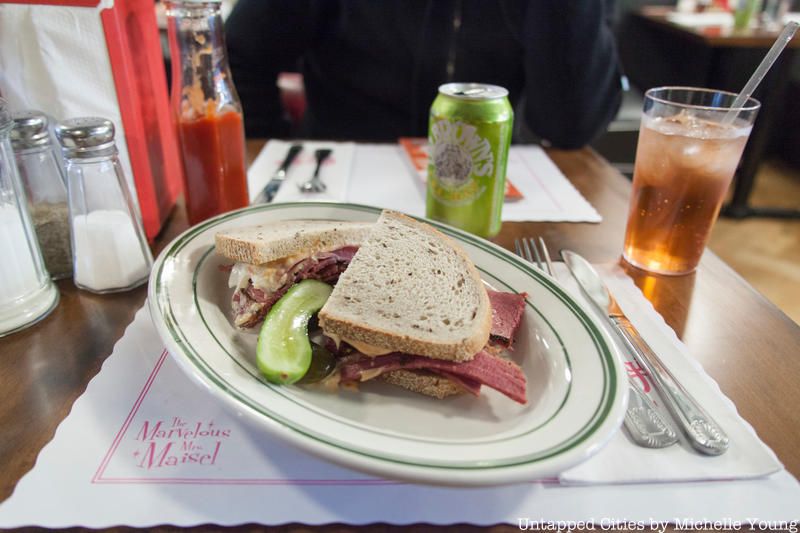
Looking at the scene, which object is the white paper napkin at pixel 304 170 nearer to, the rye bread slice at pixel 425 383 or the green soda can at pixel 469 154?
the green soda can at pixel 469 154

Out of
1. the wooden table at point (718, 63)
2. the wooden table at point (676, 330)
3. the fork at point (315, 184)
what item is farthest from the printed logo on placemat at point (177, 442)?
the wooden table at point (718, 63)

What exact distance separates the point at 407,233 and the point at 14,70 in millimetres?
714

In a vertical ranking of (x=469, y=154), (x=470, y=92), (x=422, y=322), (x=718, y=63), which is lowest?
(x=718, y=63)

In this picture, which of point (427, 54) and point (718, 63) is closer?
point (427, 54)

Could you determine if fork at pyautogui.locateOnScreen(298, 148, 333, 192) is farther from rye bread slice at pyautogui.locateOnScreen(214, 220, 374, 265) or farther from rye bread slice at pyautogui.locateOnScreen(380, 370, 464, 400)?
rye bread slice at pyautogui.locateOnScreen(380, 370, 464, 400)

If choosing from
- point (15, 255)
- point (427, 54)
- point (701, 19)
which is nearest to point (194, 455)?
point (15, 255)

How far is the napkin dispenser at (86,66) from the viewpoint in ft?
2.94

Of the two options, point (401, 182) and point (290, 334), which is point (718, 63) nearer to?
point (401, 182)

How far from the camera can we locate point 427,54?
1936 mm

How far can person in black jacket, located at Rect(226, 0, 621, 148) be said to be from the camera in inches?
72.6

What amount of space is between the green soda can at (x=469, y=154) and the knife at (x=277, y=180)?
0.39 m

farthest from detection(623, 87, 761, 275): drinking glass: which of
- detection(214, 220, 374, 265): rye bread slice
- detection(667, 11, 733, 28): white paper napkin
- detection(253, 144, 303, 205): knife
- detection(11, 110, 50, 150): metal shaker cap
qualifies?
detection(667, 11, 733, 28): white paper napkin

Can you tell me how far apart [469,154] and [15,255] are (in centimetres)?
78

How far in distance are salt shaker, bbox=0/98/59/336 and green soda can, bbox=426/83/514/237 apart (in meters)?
0.71
